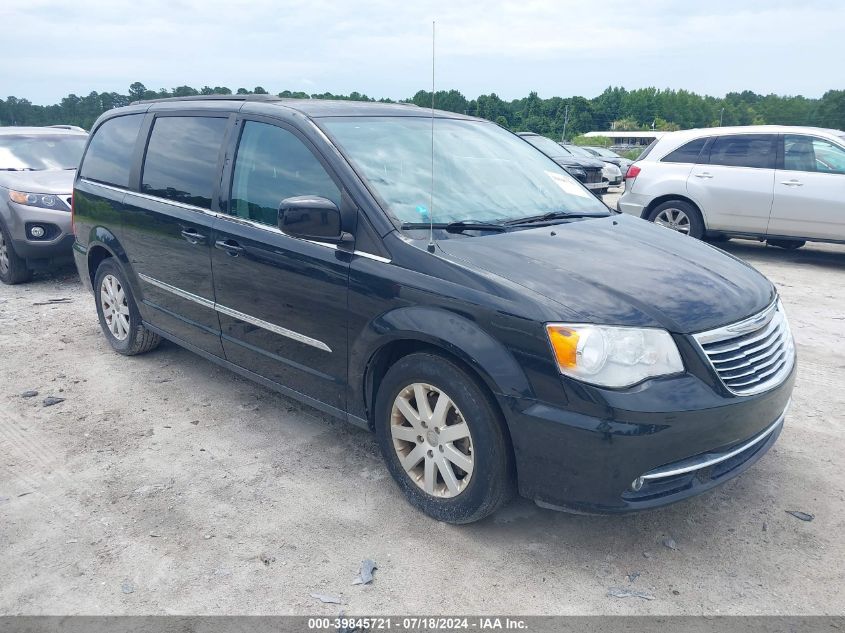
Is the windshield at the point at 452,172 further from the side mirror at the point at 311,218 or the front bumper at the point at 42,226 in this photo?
the front bumper at the point at 42,226

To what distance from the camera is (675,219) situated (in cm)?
925

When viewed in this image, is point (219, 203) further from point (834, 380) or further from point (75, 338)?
point (834, 380)

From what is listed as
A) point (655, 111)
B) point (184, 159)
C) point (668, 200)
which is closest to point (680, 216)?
point (668, 200)

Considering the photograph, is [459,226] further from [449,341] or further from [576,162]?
[576,162]

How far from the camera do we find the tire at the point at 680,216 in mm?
9055

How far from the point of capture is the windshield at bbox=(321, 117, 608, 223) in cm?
336

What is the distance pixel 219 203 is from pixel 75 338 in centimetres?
273

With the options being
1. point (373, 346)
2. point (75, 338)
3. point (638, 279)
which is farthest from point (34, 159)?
point (638, 279)

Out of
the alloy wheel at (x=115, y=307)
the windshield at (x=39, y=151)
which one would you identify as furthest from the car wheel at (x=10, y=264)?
the alloy wheel at (x=115, y=307)

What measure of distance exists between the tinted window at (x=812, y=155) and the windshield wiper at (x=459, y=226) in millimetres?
6754

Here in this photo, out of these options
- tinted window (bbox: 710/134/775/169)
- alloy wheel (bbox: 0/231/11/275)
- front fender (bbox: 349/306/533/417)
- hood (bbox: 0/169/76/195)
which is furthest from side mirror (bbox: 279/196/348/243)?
tinted window (bbox: 710/134/775/169)

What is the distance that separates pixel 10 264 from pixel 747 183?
881 centimetres

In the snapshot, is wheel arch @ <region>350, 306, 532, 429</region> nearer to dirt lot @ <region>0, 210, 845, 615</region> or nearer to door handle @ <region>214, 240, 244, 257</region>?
dirt lot @ <region>0, 210, 845, 615</region>

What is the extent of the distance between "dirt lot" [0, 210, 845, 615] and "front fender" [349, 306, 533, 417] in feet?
2.44
